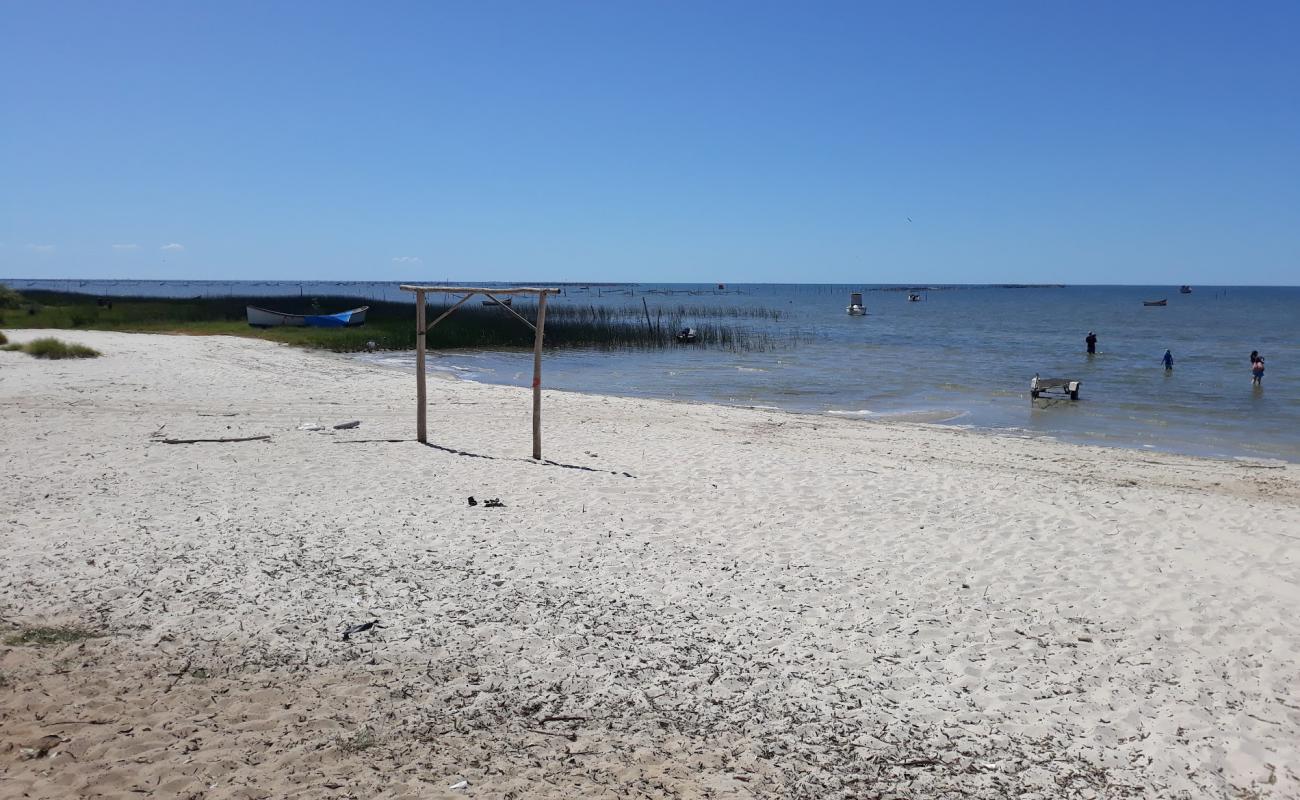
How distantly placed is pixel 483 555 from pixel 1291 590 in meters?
6.46

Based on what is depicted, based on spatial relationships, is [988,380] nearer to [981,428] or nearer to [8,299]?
[981,428]

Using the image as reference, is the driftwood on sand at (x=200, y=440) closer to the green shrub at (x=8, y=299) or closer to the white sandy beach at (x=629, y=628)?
the white sandy beach at (x=629, y=628)

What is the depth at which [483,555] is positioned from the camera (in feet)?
23.5

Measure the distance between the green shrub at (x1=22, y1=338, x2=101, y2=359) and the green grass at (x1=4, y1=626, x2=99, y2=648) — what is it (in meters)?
19.0

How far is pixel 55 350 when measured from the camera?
69.2ft

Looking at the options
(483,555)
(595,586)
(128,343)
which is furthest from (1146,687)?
(128,343)

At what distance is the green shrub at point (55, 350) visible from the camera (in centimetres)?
2102

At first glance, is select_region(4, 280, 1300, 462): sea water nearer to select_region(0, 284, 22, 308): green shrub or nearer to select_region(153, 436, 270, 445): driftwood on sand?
select_region(153, 436, 270, 445): driftwood on sand

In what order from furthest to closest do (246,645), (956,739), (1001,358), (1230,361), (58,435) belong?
(1001,358) < (1230,361) < (58,435) < (246,645) < (956,739)

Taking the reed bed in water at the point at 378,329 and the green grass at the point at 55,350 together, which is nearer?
the green grass at the point at 55,350

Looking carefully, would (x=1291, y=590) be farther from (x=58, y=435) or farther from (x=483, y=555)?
(x=58, y=435)

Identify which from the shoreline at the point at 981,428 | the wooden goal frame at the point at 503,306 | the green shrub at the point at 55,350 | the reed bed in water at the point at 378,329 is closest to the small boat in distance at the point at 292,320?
the reed bed in water at the point at 378,329

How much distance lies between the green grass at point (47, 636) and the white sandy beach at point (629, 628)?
3.1 inches

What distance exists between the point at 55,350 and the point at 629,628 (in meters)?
21.3
